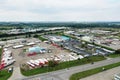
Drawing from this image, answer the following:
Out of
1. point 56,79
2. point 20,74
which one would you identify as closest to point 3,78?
point 20,74

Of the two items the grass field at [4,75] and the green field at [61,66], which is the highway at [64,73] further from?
the grass field at [4,75]

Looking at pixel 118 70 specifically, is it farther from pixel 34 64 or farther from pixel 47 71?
pixel 34 64

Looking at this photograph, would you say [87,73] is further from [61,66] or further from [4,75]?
[4,75]

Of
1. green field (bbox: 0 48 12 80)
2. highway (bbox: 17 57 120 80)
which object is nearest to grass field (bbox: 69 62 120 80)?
highway (bbox: 17 57 120 80)

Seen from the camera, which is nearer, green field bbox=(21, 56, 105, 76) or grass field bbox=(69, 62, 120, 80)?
grass field bbox=(69, 62, 120, 80)

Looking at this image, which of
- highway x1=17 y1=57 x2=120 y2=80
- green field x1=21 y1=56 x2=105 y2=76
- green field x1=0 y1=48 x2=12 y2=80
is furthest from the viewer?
green field x1=21 y1=56 x2=105 y2=76

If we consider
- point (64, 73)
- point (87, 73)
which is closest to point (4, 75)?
point (64, 73)

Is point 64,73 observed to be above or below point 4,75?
above

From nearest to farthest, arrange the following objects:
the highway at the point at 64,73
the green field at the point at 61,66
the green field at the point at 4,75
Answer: the highway at the point at 64,73 → the green field at the point at 4,75 → the green field at the point at 61,66

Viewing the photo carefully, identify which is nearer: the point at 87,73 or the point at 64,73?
the point at 87,73

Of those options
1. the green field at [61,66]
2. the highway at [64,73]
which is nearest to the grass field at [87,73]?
the highway at [64,73]

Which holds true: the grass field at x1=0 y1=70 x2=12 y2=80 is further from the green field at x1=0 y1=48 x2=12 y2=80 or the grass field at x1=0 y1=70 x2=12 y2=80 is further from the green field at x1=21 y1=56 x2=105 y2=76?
the green field at x1=21 y1=56 x2=105 y2=76
